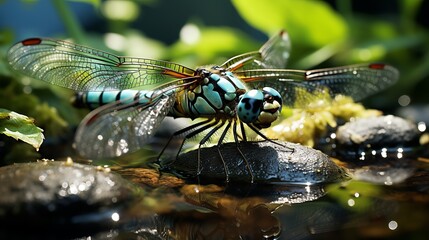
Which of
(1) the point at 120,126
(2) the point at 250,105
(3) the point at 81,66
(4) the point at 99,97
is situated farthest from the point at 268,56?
Answer: (1) the point at 120,126

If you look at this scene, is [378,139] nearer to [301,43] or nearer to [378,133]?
[378,133]

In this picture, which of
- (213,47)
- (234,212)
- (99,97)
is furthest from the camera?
(213,47)

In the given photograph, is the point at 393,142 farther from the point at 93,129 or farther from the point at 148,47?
the point at 148,47

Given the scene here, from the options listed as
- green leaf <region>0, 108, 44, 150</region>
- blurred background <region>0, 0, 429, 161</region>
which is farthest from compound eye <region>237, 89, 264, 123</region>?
blurred background <region>0, 0, 429, 161</region>

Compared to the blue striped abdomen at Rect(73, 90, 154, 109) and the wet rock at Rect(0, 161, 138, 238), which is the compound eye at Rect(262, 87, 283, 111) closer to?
the blue striped abdomen at Rect(73, 90, 154, 109)

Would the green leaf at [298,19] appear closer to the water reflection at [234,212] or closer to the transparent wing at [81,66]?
the transparent wing at [81,66]

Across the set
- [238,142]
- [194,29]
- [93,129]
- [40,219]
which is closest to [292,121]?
[238,142]
